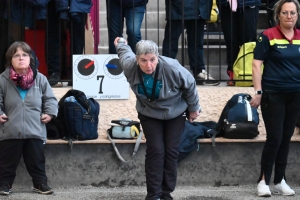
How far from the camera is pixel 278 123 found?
25.2 ft

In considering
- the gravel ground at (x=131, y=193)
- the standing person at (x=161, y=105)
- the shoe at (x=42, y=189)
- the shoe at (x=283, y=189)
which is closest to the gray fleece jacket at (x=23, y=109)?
the shoe at (x=42, y=189)

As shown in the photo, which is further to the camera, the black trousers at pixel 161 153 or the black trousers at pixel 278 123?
the black trousers at pixel 278 123

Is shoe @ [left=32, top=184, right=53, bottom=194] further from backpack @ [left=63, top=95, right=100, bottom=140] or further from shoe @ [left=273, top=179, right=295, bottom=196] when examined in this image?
shoe @ [left=273, top=179, right=295, bottom=196]

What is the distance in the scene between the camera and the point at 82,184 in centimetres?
844

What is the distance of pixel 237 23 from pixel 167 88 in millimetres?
2865

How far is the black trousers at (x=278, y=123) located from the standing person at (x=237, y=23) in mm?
1790

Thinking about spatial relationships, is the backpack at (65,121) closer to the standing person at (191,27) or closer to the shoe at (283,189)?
the standing person at (191,27)

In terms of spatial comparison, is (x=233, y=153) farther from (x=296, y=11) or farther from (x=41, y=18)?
(x=41, y=18)

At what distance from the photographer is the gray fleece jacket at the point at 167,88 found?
7.18 meters

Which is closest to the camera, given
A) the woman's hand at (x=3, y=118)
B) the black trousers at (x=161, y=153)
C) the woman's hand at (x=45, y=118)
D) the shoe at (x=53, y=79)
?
the black trousers at (x=161, y=153)

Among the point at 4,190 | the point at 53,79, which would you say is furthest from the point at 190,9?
the point at 4,190

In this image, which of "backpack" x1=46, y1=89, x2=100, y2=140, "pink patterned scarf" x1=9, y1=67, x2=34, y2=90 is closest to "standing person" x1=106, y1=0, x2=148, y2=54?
"backpack" x1=46, y1=89, x2=100, y2=140

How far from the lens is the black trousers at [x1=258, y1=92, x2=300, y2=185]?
768 centimetres

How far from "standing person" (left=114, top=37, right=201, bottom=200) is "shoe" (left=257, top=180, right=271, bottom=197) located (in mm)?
1008
